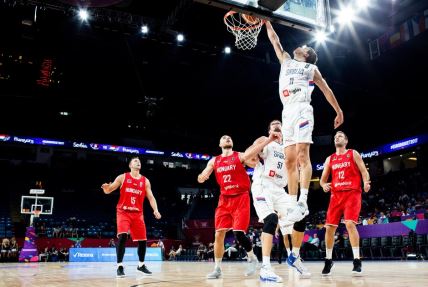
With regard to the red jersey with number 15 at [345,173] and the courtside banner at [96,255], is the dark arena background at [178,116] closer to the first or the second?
the courtside banner at [96,255]

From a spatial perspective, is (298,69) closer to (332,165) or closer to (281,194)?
(281,194)

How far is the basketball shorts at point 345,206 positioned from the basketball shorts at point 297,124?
180 cm

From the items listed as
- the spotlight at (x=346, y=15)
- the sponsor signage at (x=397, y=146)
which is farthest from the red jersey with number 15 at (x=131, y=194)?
the sponsor signage at (x=397, y=146)

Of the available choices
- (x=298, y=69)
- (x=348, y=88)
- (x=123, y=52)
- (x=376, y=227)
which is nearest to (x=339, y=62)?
(x=348, y=88)

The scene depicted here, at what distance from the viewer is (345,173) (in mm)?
6352

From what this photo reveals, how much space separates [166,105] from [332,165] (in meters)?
22.9

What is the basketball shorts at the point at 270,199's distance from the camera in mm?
5094

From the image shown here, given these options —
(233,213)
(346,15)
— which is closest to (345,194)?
(233,213)

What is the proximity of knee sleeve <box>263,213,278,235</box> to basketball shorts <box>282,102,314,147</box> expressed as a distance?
2.92 ft

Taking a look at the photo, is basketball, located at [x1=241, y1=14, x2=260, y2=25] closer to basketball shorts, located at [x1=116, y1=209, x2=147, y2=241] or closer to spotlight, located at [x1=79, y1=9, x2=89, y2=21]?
basketball shorts, located at [x1=116, y1=209, x2=147, y2=241]

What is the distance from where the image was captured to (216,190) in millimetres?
34188

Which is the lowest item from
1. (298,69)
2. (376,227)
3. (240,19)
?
(376,227)

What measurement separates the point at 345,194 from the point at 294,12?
9.63ft

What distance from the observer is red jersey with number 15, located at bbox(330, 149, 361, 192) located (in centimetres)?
626
